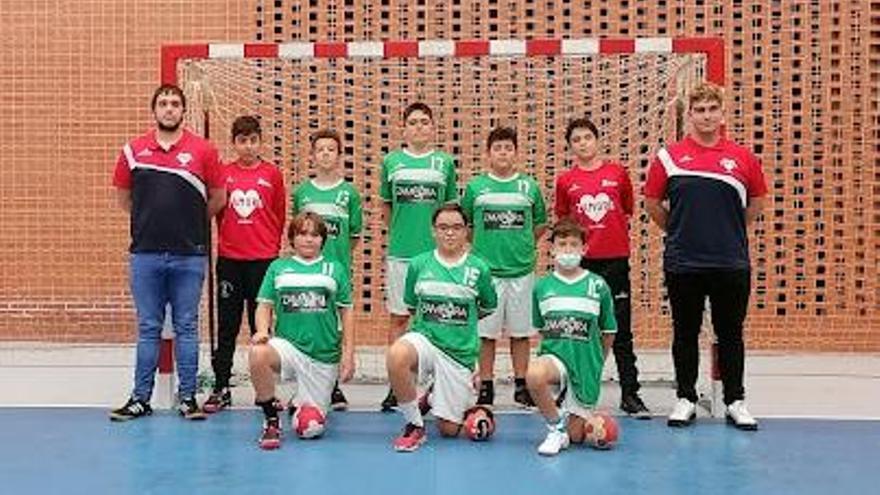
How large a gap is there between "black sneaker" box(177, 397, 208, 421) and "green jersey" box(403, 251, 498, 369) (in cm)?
126

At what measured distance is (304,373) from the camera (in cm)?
495

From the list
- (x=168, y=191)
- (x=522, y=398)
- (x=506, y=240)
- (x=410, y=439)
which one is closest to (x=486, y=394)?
(x=522, y=398)

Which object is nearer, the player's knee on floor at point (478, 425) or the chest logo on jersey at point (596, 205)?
the player's knee on floor at point (478, 425)

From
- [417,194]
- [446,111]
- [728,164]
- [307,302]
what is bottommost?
[307,302]

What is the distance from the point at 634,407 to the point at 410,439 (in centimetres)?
140

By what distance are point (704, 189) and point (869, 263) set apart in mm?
3374

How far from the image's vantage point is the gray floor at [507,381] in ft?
18.9

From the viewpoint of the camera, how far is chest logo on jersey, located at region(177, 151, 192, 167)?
523 centimetres

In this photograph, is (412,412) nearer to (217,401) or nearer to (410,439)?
(410,439)

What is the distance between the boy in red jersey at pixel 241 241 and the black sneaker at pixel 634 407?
6.51 feet

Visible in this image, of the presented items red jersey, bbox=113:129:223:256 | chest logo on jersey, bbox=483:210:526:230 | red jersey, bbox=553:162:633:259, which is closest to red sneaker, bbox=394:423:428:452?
chest logo on jersey, bbox=483:210:526:230

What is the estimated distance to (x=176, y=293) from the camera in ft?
17.4

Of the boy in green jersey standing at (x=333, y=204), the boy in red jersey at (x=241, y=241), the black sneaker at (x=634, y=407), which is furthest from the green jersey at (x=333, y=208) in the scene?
the black sneaker at (x=634, y=407)

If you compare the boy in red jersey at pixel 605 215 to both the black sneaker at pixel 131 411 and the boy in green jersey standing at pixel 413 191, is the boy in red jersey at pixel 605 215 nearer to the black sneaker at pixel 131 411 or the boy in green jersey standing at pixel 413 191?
the boy in green jersey standing at pixel 413 191
